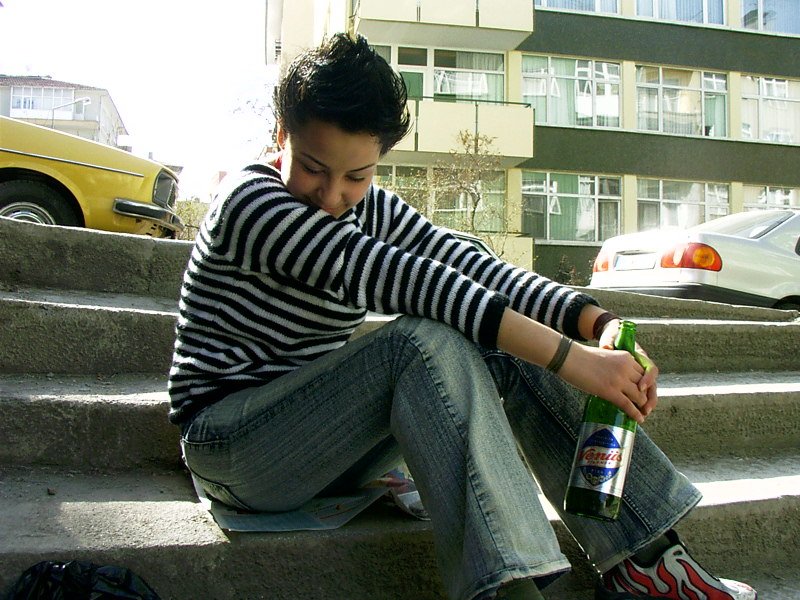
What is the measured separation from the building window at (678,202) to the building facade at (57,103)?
61258mm

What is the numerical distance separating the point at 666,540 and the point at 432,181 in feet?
46.2

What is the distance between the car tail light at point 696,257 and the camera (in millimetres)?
6121

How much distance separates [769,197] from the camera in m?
18.0

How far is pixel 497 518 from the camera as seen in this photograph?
1.46 meters

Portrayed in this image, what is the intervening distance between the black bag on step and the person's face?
35.1 inches

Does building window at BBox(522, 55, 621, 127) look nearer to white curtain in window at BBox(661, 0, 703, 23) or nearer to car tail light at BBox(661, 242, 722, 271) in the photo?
white curtain in window at BBox(661, 0, 703, 23)

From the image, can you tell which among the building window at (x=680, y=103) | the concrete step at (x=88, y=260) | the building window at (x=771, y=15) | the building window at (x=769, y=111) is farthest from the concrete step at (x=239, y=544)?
the building window at (x=771, y=15)

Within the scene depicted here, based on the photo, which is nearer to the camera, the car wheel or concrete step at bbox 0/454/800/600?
concrete step at bbox 0/454/800/600

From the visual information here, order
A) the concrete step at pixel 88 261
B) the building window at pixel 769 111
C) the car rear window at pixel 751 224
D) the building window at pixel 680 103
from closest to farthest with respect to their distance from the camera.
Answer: the concrete step at pixel 88 261, the car rear window at pixel 751 224, the building window at pixel 680 103, the building window at pixel 769 111

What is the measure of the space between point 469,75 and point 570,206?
3.79m

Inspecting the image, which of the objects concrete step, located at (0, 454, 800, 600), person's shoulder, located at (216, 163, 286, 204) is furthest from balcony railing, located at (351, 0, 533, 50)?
concrete step, located at (0, 454, 800, 600)

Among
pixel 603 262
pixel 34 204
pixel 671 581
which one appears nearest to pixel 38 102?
pixel 603 262

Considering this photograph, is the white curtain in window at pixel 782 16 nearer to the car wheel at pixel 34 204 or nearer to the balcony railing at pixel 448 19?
the balcony railing at pixel 448 19

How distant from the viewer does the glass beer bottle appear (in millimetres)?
1667
